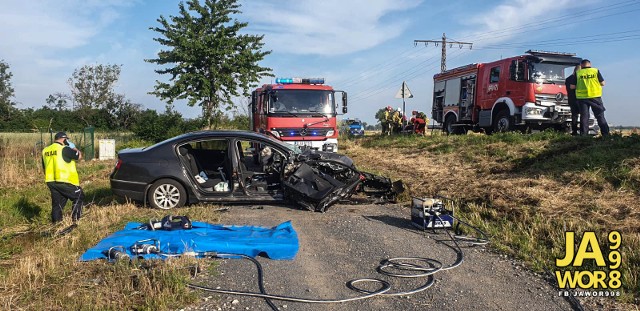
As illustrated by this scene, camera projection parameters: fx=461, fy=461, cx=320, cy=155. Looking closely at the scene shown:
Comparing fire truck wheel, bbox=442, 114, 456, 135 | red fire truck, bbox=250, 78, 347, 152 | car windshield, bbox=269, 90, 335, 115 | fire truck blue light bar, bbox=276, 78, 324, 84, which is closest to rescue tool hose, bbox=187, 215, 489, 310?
red fire truck, bbox=250, 78, 347, 152

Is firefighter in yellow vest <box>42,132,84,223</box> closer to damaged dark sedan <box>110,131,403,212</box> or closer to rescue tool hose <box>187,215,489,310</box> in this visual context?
damaged dark sedan <box>110,131,403,212</box>

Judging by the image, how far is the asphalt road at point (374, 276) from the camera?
3746mm

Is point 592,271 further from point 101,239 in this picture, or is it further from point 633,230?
point 101,239

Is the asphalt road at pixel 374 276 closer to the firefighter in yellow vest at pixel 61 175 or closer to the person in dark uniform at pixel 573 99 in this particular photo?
the firefighter in yellow vest at pixel 61 175

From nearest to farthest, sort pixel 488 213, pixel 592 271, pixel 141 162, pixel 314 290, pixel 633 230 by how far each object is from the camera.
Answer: pixel 314 290
pixel 592 271
pixel 633 230
pixel 488 213
pixel 141 162

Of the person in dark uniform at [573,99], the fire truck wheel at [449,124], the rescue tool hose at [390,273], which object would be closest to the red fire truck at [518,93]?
the fire truck wheel at [449,124]

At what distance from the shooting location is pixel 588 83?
34.5ft

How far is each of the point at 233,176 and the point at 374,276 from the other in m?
3.83

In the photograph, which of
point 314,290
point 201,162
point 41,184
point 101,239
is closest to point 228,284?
point 314,290

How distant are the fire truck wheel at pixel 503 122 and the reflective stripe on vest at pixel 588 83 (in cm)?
359

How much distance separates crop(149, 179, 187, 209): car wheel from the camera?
24.3 ft

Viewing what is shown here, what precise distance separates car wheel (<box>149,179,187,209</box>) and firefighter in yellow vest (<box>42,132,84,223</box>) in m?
1.08

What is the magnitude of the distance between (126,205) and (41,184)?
5.26 meters

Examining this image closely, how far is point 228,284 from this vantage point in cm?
414
